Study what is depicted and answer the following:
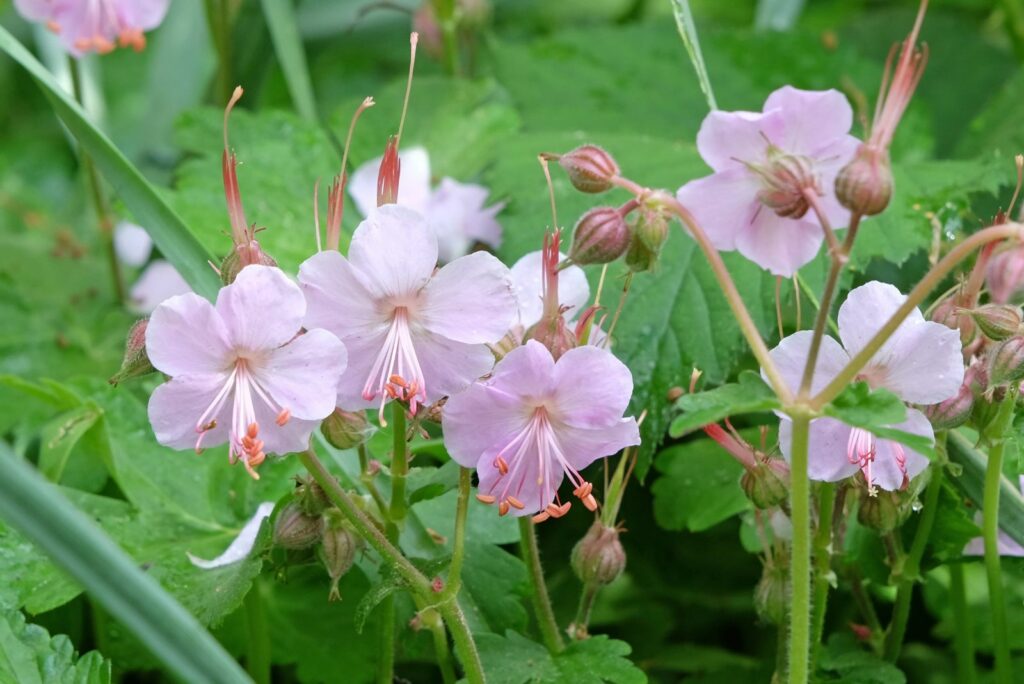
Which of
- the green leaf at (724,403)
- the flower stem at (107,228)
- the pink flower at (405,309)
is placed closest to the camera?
the green leaf at (724,403)

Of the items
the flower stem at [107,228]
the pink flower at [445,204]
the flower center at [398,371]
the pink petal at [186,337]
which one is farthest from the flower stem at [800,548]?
the flower stem at [107,228]

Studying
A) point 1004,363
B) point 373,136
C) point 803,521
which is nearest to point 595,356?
point 803,521

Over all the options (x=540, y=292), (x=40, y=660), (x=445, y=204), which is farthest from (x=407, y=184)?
(x=40, y=660)

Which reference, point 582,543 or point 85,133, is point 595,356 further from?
point 85,133

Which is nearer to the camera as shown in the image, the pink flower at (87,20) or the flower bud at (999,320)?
the flower bud at (999,320)

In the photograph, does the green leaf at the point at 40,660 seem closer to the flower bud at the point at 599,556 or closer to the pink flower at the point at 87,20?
the flower bud at the point at 599,556

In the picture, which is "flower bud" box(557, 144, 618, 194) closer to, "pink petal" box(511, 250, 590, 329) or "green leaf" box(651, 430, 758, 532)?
"pink petal" box(511, 250, 590, 329)

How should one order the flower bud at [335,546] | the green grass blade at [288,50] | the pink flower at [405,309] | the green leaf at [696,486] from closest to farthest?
the pink flower at [405,309]
the flower bud at [335,546]
the green leaf at [696,486]
the green grass blade at [288,50]
